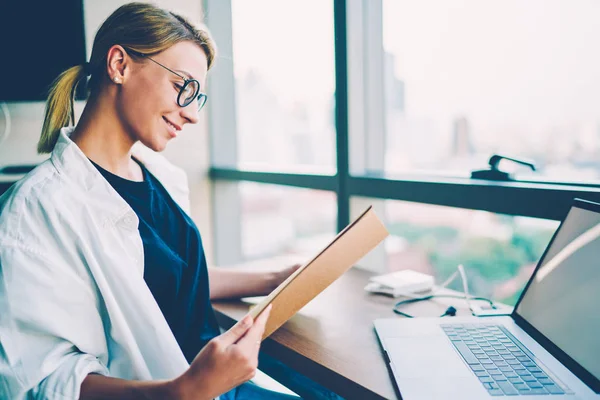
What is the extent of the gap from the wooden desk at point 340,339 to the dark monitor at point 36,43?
4.37ft

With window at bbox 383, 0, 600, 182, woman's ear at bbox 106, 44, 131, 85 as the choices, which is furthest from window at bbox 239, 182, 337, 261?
woman's ear at bbox 106, 44, 131, 85

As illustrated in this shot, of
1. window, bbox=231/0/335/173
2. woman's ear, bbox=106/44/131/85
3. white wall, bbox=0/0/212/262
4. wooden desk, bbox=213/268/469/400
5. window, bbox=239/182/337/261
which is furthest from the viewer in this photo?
window, bbox=239/182/337/261

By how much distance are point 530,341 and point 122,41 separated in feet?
3.49

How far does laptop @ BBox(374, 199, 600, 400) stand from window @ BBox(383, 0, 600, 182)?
462mm

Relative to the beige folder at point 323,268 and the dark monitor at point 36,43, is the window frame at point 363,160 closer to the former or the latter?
the beige folder at point 323,268

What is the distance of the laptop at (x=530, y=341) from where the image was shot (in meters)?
0.76

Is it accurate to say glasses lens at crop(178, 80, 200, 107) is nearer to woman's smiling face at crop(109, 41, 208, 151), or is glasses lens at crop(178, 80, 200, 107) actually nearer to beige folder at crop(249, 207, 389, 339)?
woman's smiling face at crop(109, 41, 208, 151)

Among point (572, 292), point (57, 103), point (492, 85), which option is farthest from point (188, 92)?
point (492, 85)

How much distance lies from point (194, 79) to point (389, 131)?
102 cm

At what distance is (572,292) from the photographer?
87 centimetres

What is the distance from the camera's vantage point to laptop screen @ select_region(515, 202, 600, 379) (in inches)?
31.1

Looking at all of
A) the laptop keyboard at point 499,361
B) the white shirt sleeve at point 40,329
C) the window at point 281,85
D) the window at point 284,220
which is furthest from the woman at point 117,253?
the window at point 284,220

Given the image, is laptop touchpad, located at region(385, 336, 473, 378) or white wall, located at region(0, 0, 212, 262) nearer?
laptop touchpad, located at region(385, 336, 473, 378)

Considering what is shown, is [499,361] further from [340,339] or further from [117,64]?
[117,64]
